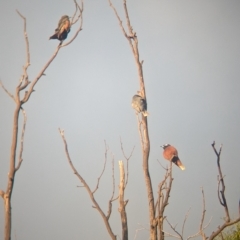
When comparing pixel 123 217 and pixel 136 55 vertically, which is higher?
pixel 136 55

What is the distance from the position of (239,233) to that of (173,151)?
111cm

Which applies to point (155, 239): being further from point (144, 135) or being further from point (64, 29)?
point (64, 29)

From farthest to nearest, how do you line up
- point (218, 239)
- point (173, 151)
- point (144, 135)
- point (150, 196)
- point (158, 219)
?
A: point (218, 239), point (173, 151), point (144, 135), point (150, 196), point (158, 219)

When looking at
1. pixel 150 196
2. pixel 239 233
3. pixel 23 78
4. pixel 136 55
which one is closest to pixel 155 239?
pixel 150 196

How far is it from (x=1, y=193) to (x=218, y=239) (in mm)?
2229

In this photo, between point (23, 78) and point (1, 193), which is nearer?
point (1, 193)

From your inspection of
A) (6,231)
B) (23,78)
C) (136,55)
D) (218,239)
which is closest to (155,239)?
(6,231)

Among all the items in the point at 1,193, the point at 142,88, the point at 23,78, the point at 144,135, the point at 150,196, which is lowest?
the point at 150,196

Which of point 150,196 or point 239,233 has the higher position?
point 150,196

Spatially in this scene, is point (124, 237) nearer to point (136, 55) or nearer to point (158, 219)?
point (158, 219)

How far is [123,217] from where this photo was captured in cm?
176

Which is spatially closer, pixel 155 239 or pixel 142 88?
pixel 155 239

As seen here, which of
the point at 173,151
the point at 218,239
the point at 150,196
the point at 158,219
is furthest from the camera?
the point at 218,239

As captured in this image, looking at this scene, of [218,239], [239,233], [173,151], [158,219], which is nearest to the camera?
[158,219]
